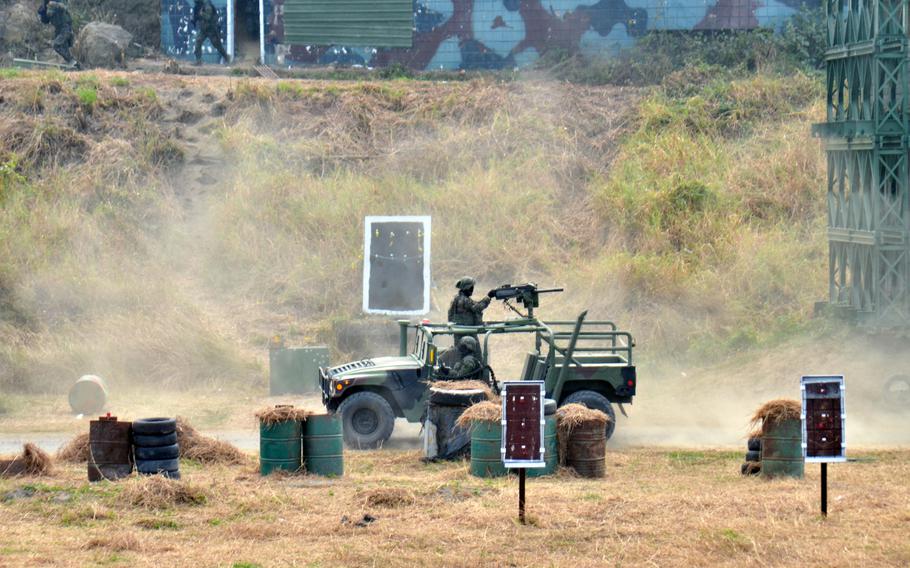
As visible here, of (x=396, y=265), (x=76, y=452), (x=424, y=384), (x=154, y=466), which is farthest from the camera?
(x=396, y=265)

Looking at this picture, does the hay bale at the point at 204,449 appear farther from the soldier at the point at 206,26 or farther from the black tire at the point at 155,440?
the soldier at the point at 206,26

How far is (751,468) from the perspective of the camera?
14664 millimetres

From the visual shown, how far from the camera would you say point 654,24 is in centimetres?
3378

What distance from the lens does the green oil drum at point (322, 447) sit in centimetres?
1458

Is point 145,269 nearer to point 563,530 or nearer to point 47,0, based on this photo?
point 47,0

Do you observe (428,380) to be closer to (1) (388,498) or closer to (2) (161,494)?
(1) (388,498)

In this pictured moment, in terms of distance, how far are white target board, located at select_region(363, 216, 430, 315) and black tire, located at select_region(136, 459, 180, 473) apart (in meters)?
11.2

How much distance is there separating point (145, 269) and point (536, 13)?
13.2 m

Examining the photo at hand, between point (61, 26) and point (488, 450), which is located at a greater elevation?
point (61, 26)

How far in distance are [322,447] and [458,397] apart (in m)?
1.95

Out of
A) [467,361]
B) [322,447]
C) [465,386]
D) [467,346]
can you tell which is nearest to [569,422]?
[465,386]

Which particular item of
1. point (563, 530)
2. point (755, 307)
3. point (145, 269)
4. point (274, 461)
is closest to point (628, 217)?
point (755, 307)

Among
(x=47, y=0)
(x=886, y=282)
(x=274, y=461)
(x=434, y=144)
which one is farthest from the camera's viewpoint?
(x=47, y=0)

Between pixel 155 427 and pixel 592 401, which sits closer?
pixel 155 427
